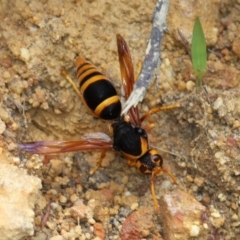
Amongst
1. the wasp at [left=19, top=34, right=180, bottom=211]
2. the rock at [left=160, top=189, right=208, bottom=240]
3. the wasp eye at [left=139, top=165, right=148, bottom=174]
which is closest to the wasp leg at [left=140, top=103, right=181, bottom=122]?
the wasp at [left=19, top=34, right=180, bottom=211]

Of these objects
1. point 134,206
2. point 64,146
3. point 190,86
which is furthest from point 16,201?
point 190,86

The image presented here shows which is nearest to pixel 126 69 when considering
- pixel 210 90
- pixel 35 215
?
pixel 210 90

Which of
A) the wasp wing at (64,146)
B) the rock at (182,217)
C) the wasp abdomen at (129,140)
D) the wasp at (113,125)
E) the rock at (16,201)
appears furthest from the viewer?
the wasp abdomen at (129,140)

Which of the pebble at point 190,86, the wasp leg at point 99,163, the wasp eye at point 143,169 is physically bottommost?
the wasp eye at point 143,169

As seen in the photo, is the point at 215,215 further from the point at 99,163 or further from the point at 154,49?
the point at 154,49

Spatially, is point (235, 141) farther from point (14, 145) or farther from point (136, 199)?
point (14, 145)

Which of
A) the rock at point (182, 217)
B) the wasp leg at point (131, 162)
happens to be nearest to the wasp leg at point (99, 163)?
the wasp leg at point (131, 162)

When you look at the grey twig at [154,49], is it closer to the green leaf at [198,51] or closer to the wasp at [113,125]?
the wasp at [113,125]

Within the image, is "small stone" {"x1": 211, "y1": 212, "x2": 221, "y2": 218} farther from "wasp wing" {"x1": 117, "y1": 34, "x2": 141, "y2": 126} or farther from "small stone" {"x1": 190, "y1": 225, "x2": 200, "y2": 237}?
"wasp wing" {"x1": 117, "y1": 34, "x2": 141, "y2": 126}
